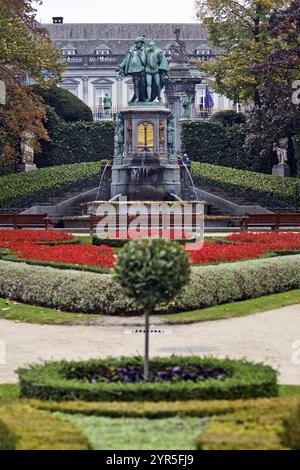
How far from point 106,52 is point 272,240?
222 ft

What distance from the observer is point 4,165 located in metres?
54.3

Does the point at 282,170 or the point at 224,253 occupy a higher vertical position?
the point at 282,170

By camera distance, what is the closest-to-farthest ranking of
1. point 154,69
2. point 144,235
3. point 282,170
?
point 144,235 → point 154,69 → point 282,170

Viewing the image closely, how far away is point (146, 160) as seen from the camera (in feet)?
146

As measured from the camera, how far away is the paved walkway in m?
13.8

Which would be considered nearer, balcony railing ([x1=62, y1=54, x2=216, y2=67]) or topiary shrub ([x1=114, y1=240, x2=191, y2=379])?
topiary shrub ([x1=114, y1=240, x2=191, y2=379])

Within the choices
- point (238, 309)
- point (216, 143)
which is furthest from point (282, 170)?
point (238, 309)

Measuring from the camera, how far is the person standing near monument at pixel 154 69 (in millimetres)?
45062

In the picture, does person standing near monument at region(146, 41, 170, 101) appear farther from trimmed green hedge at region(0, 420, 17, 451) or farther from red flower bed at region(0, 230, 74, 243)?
trimmed green hedge at region(0, 420, 17, 451)

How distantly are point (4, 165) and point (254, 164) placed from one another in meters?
13.0

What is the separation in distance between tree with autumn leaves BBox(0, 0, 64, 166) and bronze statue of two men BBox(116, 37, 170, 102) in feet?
14.5

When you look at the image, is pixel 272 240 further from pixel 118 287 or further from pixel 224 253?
pixel 118 287

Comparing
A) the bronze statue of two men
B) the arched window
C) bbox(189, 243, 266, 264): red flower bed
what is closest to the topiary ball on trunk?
bbox(189, 243, 266, 264): red flower bed
